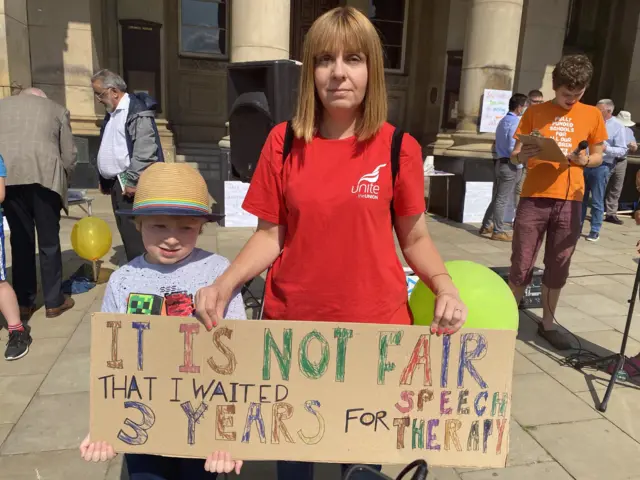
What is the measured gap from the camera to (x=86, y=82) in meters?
9.55

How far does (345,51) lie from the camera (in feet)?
5.09

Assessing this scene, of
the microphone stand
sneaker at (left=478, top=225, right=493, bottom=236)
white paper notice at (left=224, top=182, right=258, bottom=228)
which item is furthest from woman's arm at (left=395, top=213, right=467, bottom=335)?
sneaker at (left=478, top=225, right=493, bottom=236)

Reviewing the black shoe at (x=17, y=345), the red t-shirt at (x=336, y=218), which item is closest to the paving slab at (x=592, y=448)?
the red t-shirt at (x=336, y=218)

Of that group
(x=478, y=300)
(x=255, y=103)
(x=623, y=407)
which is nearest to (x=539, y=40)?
(x=255, y=103)

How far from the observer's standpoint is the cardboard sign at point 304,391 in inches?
60.8

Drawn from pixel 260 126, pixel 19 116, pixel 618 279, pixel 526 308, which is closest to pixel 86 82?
pixel 19 116

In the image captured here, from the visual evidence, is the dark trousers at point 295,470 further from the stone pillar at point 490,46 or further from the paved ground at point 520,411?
the stone pillar at point 490,46

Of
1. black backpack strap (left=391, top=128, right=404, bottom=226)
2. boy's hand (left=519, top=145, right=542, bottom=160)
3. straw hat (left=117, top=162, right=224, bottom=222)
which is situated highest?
black backpack strap (left=391, top=128, right=404, bottom=226)

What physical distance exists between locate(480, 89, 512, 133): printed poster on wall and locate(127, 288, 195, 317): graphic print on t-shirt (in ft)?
26.6

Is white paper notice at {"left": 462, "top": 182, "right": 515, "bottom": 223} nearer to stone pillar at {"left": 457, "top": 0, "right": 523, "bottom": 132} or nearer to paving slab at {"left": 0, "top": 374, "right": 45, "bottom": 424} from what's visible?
stone pillar at {"left": 457, "top": 0, "right": 523, "bottom": 132}

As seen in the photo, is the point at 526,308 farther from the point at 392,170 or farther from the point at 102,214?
the point at 102,214

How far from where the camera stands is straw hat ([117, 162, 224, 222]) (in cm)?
177

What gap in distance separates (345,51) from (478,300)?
142cm

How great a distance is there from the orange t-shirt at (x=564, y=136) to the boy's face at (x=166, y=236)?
2919 mm
